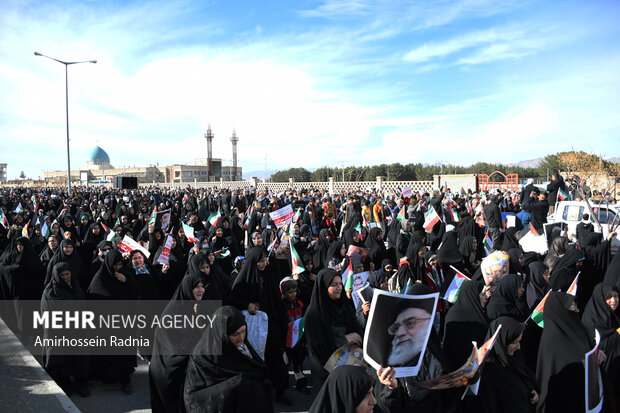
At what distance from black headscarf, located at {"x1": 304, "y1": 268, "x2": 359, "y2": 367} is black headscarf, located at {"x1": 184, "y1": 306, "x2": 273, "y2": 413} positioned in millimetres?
847

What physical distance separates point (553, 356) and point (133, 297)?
13.5 ft

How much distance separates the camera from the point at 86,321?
4.80 metres

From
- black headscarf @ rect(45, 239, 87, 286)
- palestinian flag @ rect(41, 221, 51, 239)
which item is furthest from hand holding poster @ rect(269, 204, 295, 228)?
palestinian flag @ rect(41, 221, 51, 239)

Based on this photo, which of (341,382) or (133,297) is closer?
(341,382)

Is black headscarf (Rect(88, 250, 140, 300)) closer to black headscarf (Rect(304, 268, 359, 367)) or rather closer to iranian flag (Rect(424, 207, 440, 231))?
black headscarf (Rect(304, 268, 359, 367))

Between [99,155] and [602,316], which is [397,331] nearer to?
[602,316]

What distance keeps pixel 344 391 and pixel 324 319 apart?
1515 millimetres

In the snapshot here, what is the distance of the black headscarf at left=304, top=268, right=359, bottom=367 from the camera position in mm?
3409

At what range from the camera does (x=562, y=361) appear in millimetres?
3059

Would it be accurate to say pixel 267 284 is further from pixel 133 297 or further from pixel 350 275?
pixel 133 297

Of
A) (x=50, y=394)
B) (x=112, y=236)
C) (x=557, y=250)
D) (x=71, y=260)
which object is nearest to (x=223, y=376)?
(x=50, y=394)

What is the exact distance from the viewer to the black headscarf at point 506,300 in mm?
3670

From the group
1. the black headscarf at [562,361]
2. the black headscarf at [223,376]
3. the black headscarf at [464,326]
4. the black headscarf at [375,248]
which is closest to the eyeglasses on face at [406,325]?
the black headscarf at [223,376]

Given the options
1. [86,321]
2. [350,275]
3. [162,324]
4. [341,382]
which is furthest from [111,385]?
[341,382]
